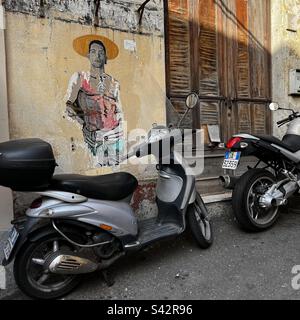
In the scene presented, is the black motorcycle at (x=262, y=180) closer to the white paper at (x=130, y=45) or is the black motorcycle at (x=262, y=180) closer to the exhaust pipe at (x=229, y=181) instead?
the exhaust pipe at (x=229, y=181)

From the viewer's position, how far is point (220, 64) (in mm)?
4918

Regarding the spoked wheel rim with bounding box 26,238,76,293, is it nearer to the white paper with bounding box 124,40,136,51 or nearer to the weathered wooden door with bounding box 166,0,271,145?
the white paper with bounding box 124,40,136,51

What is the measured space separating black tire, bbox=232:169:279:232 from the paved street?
141 mm

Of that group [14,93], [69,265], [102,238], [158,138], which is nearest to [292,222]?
[158,138]

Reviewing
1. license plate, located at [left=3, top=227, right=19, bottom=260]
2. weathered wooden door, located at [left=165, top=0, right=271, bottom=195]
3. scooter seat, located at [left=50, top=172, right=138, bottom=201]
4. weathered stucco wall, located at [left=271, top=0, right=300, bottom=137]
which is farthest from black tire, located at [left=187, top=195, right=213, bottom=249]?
weathered stucco wall, located at [left=271, top=0, right=300, bottom=137]

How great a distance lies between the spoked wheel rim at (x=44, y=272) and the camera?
2.21 meters

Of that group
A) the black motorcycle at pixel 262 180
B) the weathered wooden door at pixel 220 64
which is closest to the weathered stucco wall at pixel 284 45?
the weathered wooden door at pixel 220 64

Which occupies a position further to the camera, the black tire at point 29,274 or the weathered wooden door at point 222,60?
the weathered wooden door at point 222,60

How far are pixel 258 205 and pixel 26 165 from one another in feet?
8.35

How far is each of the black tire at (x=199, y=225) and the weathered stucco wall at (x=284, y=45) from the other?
3.16m

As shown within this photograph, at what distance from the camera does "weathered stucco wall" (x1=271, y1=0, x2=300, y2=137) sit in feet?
17.4

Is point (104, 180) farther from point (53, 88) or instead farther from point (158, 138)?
point (53, 88)

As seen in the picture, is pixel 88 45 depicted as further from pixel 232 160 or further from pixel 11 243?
pixel 11 243
